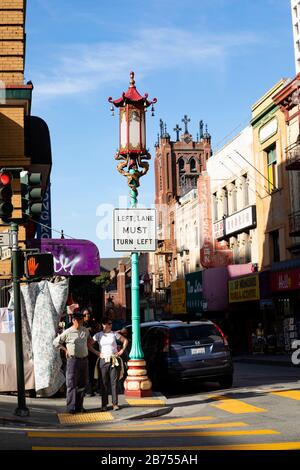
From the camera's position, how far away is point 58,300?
52.1 ft

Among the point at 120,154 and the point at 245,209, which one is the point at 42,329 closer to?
the point at 120,154

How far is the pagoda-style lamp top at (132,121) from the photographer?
16.3m

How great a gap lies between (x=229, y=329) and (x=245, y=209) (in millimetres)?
6670

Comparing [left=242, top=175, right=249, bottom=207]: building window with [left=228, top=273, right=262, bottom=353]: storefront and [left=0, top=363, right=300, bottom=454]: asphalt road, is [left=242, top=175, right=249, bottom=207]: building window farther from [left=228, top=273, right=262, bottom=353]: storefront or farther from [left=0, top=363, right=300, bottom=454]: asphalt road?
[left=0, top=363, right=300, bottom=454]: asphalt road

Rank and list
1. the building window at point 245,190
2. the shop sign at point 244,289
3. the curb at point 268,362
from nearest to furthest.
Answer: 1. the curb at point 268,362
2. the shop sign at point 244,289
3. the building window at point 245,190

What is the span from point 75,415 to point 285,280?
2068 cm

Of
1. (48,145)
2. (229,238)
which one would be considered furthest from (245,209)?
(48,145)

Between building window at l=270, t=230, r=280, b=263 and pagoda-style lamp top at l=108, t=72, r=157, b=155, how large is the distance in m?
20.8

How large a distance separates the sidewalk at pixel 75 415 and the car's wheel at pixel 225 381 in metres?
2.24

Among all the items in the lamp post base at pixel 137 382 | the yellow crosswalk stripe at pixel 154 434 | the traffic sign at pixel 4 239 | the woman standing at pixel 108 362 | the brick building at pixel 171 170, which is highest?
the brick building at pixel 171 170

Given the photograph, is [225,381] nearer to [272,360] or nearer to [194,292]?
[272,360]

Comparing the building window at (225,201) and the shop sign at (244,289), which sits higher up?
the building window at (225,201)

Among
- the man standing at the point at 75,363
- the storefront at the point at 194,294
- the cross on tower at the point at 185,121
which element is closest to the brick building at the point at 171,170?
the cross on tower at the point at 185,121

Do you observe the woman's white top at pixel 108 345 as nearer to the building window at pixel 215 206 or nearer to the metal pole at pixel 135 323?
the metal pole at pixel 135 323
